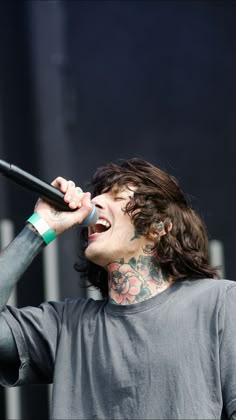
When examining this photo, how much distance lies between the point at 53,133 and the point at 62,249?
0.54 meters

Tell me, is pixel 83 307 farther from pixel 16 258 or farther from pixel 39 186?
pixel 39 186

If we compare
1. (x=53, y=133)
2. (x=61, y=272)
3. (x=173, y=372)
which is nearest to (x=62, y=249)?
(x=61, y=272)

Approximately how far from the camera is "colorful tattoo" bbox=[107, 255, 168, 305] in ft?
7.94

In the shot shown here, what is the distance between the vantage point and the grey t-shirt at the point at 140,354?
7.27ft

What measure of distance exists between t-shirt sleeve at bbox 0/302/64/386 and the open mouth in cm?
26

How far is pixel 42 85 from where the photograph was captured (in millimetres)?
4113

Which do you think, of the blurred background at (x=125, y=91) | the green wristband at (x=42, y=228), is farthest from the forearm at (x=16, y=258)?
the blurred background at (x=125, y=91)

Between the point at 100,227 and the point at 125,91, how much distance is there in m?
1.86

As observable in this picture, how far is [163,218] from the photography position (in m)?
2.56

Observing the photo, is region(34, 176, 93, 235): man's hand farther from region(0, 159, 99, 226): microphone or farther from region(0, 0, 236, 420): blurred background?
region(0, 0, 236, 420): blurred background

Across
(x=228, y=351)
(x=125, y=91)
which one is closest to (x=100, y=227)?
(x=228, y=351)

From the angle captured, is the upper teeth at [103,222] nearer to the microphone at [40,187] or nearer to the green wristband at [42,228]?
the microphone at [40,187]

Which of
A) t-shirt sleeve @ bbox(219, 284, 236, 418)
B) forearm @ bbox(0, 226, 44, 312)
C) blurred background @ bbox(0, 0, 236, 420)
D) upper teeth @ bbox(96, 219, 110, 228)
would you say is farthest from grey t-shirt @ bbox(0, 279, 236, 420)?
blurred background @ bbox(0, 0, 236, 420)

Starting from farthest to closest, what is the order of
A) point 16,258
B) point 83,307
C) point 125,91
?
point 125,91
point 83,307
point 16,258
